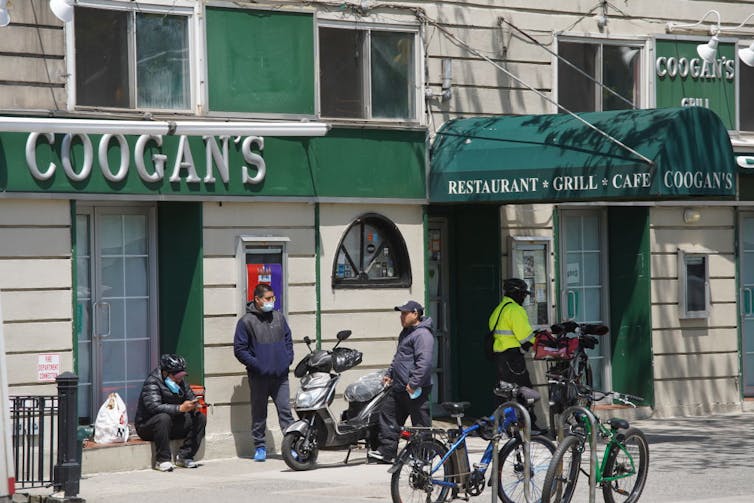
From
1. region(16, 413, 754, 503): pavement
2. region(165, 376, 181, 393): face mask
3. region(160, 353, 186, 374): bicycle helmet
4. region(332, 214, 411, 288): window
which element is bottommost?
region(16, 413, 754, 503): pavement

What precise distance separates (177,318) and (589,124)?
486 cm

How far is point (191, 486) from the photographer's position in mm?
14133

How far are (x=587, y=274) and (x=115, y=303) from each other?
21.4ft

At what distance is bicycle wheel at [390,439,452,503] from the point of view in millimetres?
11750

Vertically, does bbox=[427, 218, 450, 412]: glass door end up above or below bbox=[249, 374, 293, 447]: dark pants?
above

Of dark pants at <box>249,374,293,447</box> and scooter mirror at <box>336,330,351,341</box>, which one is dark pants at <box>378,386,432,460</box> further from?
dark pants at <box>249,374,293,447</box>

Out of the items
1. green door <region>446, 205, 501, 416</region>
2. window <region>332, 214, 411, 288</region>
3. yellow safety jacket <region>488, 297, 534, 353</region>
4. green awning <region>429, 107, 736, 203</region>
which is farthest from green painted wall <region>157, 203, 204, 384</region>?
green door <region>446, 205, 501, 416</region>

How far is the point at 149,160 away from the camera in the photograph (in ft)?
51.6

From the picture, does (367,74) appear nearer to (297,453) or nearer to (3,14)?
(297,453)

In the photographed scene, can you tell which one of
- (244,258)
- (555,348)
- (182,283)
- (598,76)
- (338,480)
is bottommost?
(338,480)

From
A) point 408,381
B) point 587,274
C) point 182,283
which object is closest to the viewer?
point 408,381

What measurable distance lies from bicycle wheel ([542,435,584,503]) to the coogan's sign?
19.1 feet

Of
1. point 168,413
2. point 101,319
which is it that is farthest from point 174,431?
point 101,319

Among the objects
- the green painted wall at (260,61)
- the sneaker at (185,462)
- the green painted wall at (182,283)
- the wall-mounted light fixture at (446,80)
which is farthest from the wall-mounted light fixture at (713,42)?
the sneaker at (185,462)
